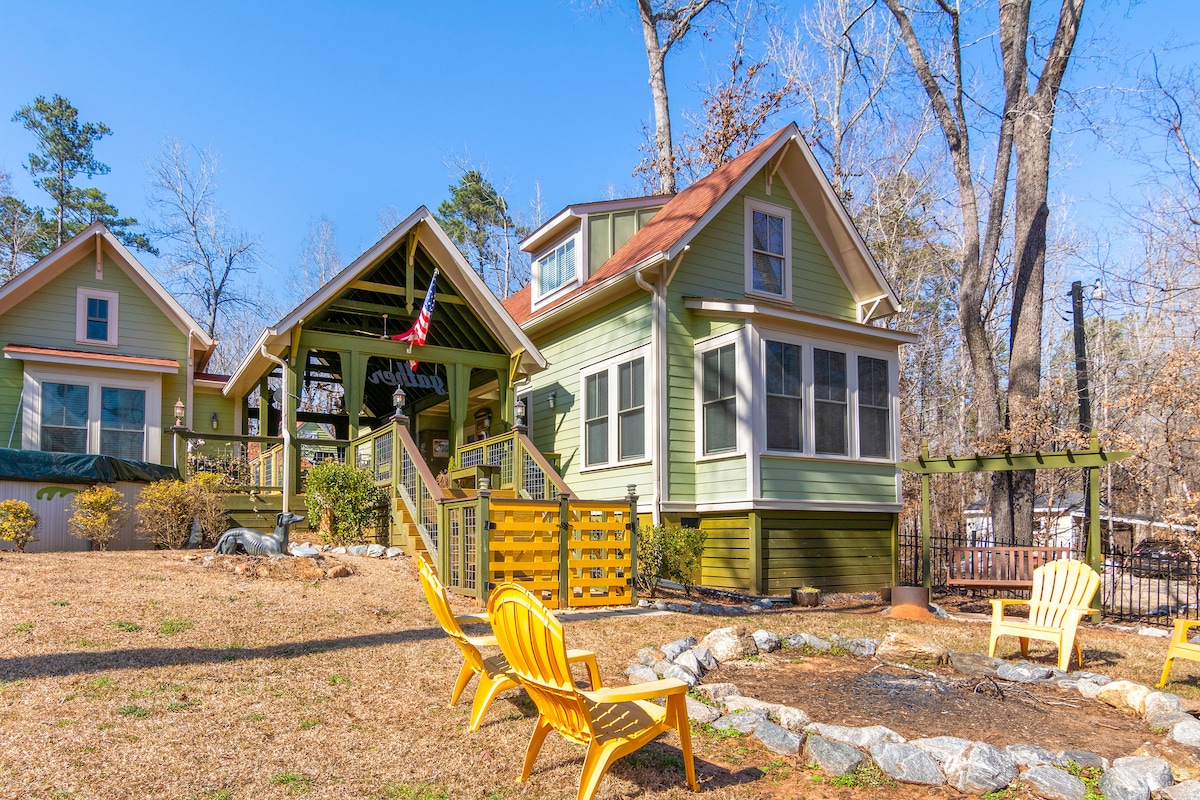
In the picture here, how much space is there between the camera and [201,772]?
457 cm

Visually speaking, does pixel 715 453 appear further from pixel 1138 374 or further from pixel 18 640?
pixel 1138 374

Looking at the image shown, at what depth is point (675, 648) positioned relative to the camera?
24.9ft

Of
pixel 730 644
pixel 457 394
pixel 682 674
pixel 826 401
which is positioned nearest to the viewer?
pixel 682 674

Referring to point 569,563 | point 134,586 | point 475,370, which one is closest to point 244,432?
point 475,370

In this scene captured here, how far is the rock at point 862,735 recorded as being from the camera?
16.7 feet

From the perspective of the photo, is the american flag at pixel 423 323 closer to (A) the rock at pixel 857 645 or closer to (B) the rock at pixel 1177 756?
(A) the rock at pixel 857 645

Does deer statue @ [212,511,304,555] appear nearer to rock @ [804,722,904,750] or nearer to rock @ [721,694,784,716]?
rock @ [721,694,784,716]

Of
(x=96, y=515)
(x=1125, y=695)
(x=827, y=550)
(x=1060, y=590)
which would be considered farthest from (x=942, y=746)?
(x=96, y=515)

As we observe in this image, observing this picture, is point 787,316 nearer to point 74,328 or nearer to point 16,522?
point 16,522

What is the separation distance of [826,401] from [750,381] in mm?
1626

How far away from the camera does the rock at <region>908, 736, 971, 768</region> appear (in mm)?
4804

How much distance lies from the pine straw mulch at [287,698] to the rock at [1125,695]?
135 cm

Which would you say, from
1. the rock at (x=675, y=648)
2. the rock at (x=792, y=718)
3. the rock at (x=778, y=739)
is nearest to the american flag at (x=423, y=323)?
the rock at (x=675, y=648)

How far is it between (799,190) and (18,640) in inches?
526
